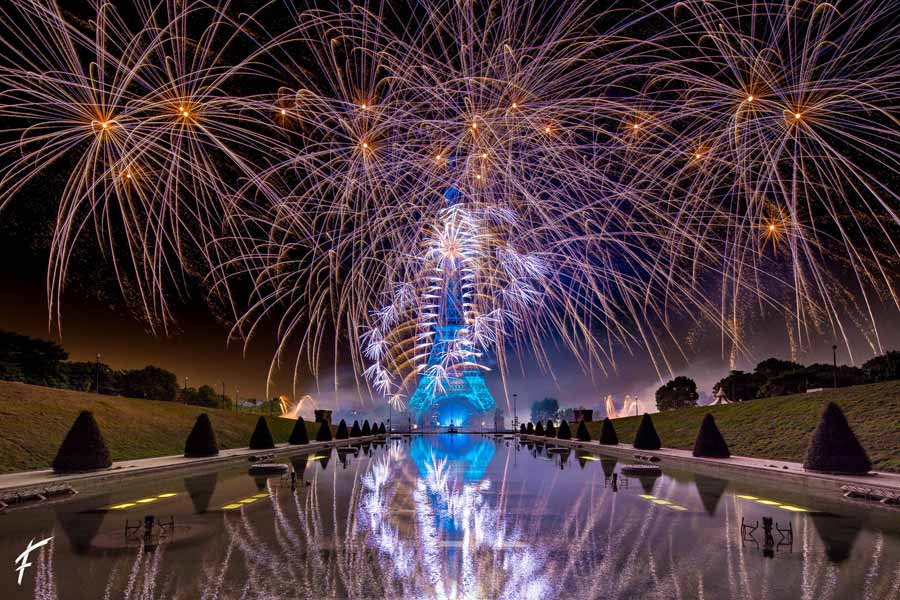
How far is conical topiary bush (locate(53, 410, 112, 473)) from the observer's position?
75.0 ft

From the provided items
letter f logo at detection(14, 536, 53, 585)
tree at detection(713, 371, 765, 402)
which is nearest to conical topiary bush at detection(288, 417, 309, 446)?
letter f logo at detection(14, 536, 53, 585)

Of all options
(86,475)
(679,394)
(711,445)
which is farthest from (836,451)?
(679,394)

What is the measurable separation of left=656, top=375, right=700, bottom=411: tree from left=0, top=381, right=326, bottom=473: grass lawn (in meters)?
83.3

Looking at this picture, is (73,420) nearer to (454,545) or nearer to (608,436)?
(454,545)

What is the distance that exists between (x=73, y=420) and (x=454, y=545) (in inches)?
1254

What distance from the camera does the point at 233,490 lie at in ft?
64.2

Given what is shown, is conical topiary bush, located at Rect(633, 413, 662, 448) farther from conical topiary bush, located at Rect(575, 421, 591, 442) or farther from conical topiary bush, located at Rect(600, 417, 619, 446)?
conical topiary bush, located at Rect(575, 421, 591, 442)

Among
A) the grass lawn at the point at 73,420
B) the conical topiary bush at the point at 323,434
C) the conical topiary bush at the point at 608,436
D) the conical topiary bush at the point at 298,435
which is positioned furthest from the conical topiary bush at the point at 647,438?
the grass lawn at the point at 73,420

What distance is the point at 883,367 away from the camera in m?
67.5

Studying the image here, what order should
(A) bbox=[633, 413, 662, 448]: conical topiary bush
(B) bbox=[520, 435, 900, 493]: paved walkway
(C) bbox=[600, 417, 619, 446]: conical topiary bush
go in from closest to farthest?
(B) bbox=[520, 435, 900, 493]: paved walkway → (A) bbox=[633, 413, 662, 448]: conical topiary bush → (C) bbox=[600, 417, 619, 446]: conical topiary bush

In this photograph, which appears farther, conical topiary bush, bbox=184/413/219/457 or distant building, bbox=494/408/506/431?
distant building, bbox=494/408/506/431

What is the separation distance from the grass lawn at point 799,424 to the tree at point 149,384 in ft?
223

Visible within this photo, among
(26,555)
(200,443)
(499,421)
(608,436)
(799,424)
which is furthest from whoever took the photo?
(499,421)

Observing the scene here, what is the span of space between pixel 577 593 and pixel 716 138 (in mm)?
15293
